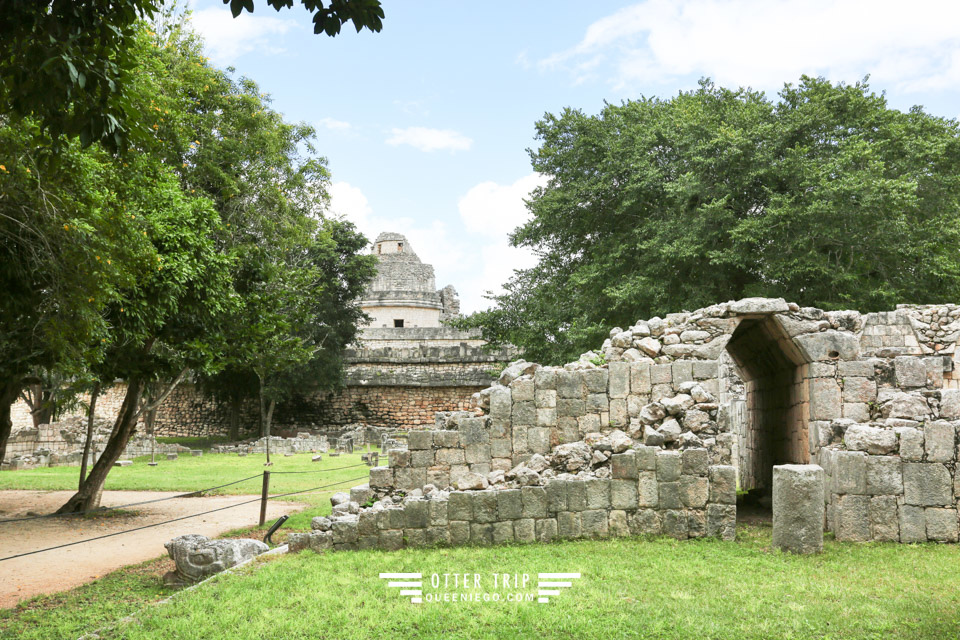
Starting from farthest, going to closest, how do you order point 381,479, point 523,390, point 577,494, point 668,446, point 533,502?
point 523,390, point 381,479, point 668,446, point 577,494, point 533,502

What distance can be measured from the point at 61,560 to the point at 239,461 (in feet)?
40.4

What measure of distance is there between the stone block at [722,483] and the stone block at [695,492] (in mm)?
76

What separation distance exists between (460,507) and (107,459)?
7.29 meters

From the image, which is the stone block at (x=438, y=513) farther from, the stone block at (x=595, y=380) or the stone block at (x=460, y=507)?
the stone block at (x=595, y=380)

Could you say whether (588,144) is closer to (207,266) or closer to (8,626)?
(207,266)

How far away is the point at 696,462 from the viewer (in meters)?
7.79

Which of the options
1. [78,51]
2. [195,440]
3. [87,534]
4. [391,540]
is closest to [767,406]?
[391,540]

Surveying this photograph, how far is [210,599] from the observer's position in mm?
5832

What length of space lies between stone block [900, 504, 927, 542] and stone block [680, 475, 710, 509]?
204cm

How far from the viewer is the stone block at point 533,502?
7652 mm

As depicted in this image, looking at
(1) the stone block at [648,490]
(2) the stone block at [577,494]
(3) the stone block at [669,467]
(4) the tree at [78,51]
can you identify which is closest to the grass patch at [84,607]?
(4) the tree at [78,51]

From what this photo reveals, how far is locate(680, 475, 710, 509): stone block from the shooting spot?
7.78 meters

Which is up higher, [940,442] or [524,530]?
[940,442]

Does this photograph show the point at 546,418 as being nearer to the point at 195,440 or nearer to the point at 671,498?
the point at 671,498
